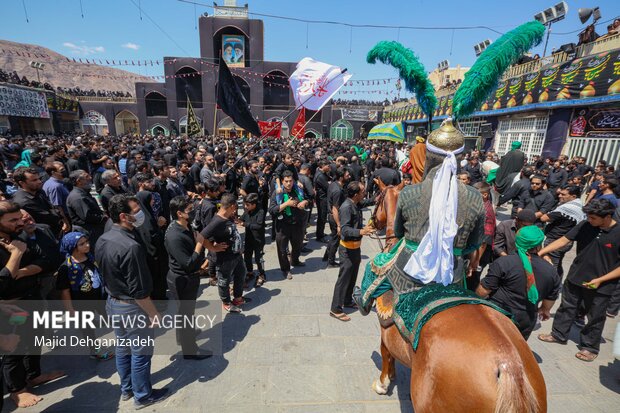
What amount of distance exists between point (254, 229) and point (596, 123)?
13.4 m

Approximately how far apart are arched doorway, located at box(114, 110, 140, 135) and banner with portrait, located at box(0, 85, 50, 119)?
9.57 metres

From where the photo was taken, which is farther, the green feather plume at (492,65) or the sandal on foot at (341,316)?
the sandal on foot at (341,316)

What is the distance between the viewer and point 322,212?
734 cm

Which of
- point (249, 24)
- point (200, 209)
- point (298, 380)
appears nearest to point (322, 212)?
point (200, 209)

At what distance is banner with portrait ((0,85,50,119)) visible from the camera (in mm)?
21969

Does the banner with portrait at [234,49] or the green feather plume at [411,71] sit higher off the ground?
the banner with portrait at [234,49]

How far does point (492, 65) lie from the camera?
11.1 ft

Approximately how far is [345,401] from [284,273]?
2.89m

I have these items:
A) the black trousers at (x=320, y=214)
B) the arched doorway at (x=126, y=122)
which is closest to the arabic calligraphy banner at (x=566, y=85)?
the black trousers at (x=320, y=214)

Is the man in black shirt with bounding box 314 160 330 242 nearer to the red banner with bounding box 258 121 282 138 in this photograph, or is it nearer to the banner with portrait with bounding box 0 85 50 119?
the red banner with bounding box 258 121 282 138

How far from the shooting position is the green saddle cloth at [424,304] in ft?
6.16

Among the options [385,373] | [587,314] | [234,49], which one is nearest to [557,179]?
[587,314]

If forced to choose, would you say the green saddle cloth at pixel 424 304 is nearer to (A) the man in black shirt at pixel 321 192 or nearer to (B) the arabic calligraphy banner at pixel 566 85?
(A) the man in black shirt at pixel 321 192

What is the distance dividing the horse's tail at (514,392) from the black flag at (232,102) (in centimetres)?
561
